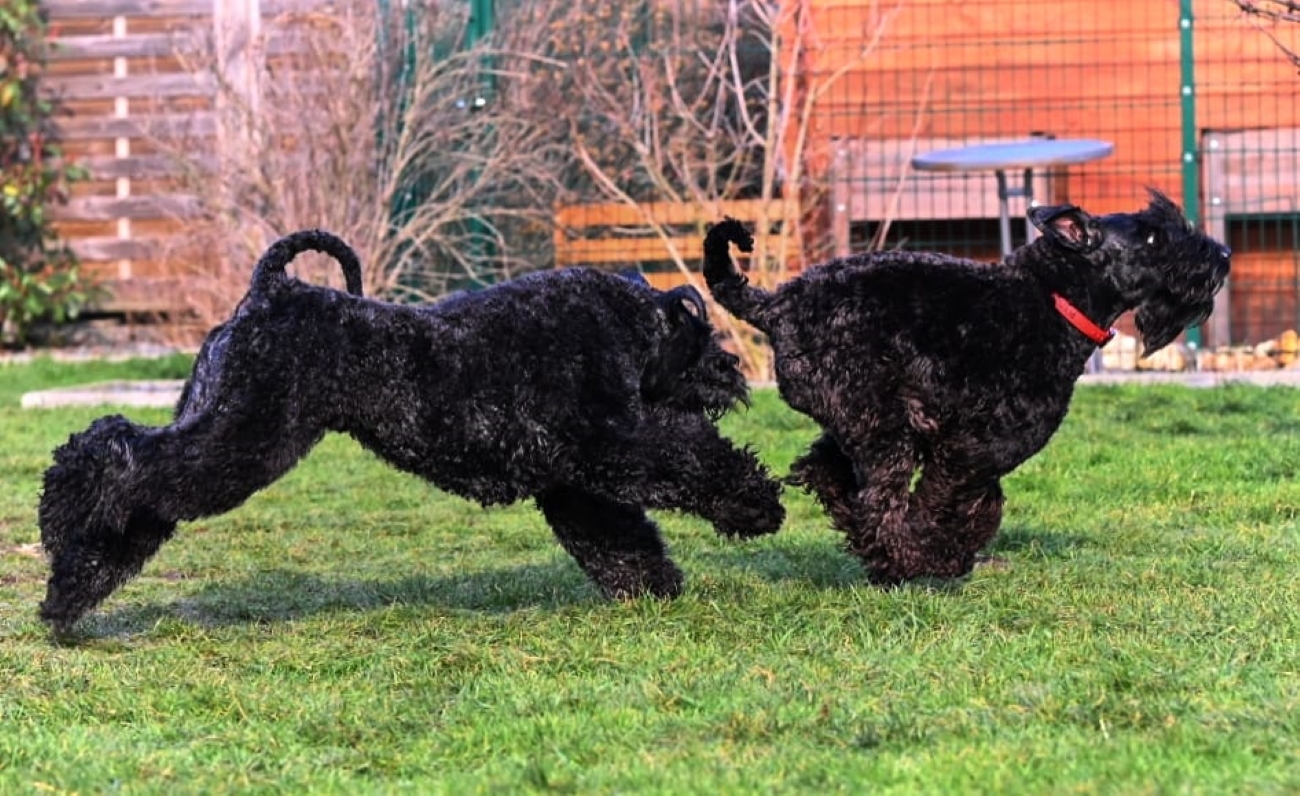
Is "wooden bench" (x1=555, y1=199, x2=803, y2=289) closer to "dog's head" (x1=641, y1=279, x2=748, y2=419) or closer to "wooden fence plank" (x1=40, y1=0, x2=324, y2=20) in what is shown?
"wooden fence plank" (x1=40, y1=0, x2=324, y2=20)

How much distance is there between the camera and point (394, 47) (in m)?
12.7

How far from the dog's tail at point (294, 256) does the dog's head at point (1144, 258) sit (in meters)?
2.20

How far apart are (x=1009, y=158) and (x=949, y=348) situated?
244 inches

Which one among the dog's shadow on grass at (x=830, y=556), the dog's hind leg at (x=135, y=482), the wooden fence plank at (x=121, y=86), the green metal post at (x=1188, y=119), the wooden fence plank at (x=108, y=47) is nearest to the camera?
the dog's hind leg at (x=135, y=482)

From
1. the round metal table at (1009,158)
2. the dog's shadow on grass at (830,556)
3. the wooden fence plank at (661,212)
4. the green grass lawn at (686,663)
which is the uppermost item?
the round metal table at (1009,158)

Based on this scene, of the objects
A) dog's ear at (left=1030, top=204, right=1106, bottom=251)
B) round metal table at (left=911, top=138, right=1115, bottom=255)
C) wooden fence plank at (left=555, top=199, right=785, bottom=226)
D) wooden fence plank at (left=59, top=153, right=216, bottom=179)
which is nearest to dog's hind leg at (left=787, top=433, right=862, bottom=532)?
dog's ear at (left=1030, top=204, right=1106, bottom=251)

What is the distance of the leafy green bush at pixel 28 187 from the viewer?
14523 millimetres

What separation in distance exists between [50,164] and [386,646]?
36.9ft

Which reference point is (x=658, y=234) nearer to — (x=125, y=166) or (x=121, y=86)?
(x=125, y=166)

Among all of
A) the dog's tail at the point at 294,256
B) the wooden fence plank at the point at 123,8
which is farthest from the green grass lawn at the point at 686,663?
the wooden fence plank at the point at 123,8

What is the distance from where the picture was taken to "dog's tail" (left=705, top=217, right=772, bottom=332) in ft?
18.2

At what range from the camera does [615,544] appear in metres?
5.57

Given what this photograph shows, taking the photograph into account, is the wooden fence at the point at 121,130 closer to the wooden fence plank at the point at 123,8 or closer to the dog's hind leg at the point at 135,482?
the wooden fence plank at the point at 123,8

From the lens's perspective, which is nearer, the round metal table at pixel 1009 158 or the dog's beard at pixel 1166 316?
the dog's beard at pixel 1166 316
